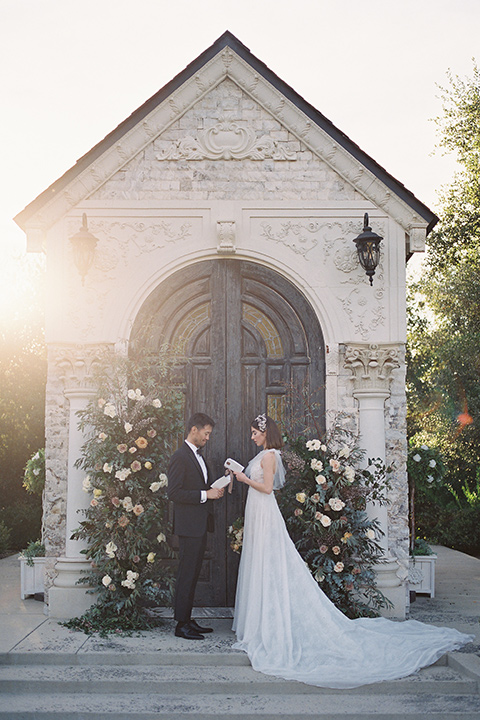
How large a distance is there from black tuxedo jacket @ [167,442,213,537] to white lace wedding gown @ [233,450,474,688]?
19.8 inches

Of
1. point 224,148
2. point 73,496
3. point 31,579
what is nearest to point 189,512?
point 73,496

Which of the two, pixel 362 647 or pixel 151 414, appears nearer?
pixel 362 647

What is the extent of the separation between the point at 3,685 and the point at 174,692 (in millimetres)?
1392

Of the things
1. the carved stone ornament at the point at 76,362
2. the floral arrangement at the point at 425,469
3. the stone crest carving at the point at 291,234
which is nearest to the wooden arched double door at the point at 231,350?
the stone crest carving at the point at 291,234

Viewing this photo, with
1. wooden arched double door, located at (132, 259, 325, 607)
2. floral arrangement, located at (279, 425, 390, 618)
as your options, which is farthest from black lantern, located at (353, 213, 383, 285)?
floral arrangement, located at (279, 425, 390, 618)

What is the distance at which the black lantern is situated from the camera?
26.3 ft

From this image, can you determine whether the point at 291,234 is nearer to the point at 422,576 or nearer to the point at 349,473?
the point at 349,473

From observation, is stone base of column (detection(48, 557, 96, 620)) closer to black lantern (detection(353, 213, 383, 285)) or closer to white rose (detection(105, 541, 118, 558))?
white rose (detection(105, 541, 118, 558))

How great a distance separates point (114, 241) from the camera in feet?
27.7

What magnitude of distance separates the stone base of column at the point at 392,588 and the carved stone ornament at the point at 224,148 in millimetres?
4691

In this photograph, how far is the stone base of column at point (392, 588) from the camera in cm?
777

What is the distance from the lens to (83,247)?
26.4 ft

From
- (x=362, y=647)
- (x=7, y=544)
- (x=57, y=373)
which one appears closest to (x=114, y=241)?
(x=57, y=373)

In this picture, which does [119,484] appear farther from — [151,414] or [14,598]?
[14,598]
